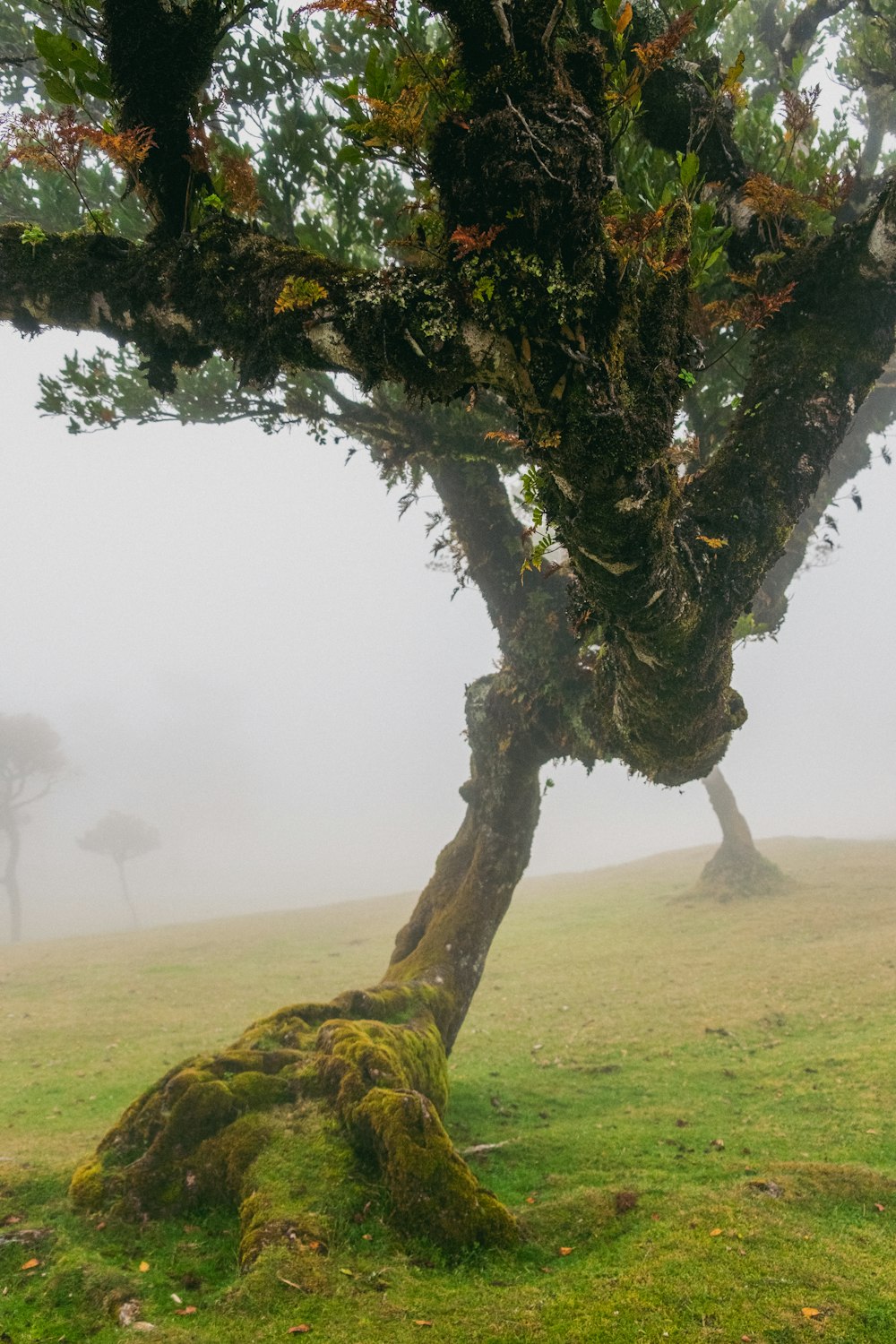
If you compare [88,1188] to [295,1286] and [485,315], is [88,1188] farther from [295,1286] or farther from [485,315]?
[485,315]

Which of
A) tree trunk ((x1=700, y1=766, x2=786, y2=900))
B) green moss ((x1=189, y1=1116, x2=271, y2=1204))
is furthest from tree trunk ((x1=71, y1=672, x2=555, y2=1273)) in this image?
tree trunk ((x1=700, y1=766, x2=786, y2=900))

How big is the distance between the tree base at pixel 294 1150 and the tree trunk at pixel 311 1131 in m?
0.01

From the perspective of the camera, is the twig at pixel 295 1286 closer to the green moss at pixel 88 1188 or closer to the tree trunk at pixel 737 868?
the green moss at pixel 88 1188

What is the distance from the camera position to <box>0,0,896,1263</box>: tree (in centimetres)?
390

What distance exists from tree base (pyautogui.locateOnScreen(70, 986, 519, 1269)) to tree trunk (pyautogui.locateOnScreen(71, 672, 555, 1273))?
0.04 feet

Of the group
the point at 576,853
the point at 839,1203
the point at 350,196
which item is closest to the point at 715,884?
the point at 839,1203

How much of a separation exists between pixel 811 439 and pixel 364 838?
177570mm

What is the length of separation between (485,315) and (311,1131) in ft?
25.7

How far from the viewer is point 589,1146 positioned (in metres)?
9.00

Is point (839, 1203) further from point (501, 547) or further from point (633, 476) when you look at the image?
point (501, 547)

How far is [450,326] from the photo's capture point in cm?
421

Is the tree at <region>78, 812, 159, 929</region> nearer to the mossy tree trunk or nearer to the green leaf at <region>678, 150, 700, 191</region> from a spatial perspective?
the mossy tree trunk

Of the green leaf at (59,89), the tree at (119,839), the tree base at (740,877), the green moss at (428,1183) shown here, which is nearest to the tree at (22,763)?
the tree at (119,839)

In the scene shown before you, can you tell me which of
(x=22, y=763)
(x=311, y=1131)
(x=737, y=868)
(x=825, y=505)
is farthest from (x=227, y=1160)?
(x=22, y=763)
